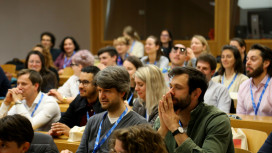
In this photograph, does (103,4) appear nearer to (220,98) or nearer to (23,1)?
(23,1)

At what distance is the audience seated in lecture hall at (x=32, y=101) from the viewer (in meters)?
3.77

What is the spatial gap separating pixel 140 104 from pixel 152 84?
8.5 inches

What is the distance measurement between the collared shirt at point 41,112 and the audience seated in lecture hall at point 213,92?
1688 mm

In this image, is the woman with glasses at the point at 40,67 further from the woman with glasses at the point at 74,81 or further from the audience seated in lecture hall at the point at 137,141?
the audience seated in lecture hall at the point at 137,141

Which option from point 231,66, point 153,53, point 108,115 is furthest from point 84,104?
point 153,53

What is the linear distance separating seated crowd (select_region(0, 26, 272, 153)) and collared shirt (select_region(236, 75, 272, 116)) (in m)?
0.01

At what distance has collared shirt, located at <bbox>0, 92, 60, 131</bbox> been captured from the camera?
3694 millimetres

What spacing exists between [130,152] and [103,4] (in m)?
9.56

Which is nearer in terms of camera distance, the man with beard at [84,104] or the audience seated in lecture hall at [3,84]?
the man with beard at [84,104]

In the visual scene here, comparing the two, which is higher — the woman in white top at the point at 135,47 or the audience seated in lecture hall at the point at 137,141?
the woman in white top at the point at 135,47

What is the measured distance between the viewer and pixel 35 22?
34.8 ft

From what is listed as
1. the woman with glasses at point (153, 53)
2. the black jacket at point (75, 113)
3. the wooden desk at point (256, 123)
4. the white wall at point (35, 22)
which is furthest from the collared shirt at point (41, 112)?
the white wall at point (35, 22)

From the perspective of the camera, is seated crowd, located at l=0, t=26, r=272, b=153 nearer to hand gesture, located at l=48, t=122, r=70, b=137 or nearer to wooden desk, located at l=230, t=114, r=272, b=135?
hand gesture, located at l=48, t=122, r=70, b=137

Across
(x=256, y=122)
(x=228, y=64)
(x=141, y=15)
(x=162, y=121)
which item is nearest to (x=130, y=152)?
(x=162, y=121)
